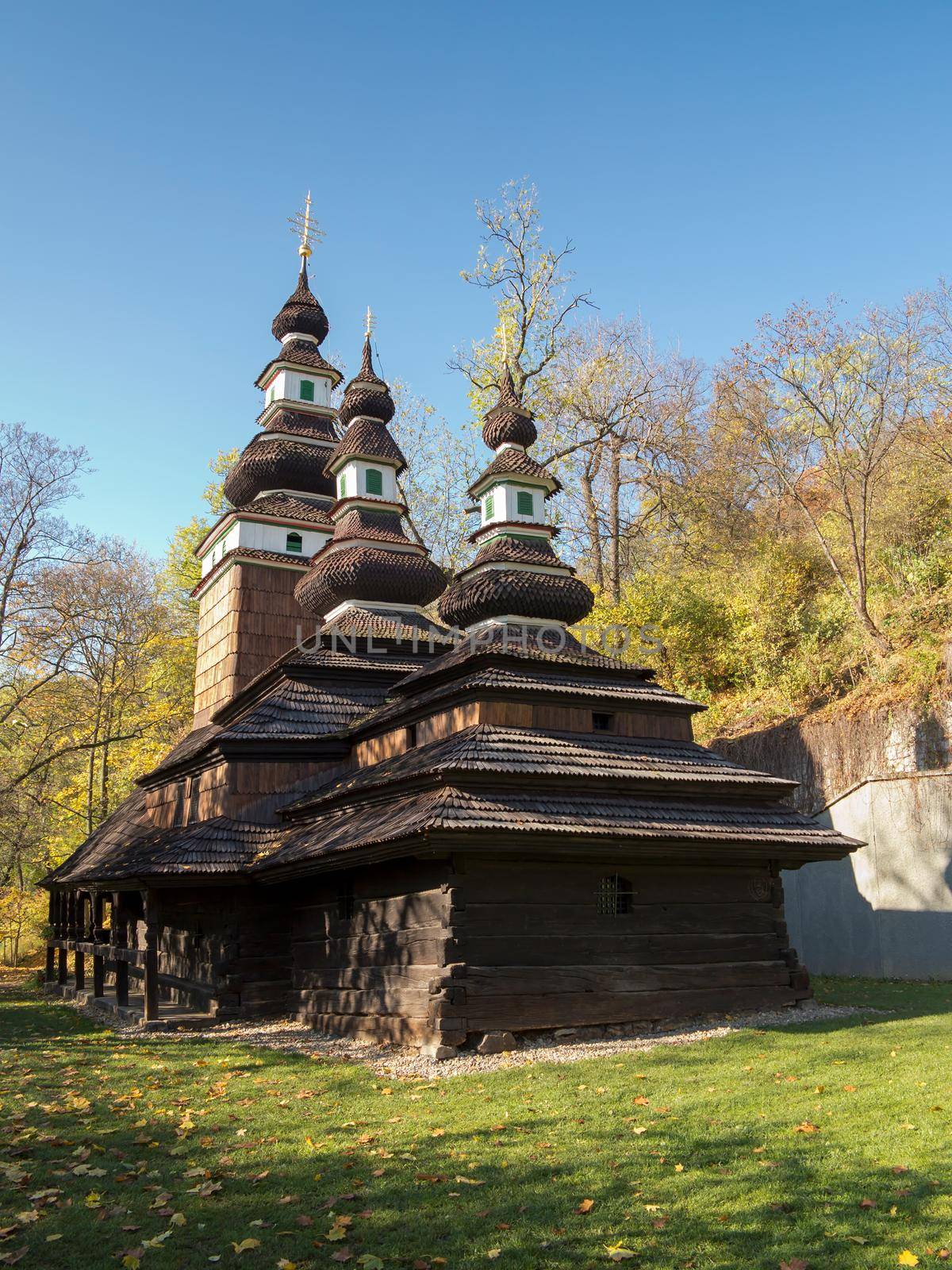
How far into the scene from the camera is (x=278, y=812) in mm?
17031

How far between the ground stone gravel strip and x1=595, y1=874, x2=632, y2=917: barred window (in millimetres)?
1487

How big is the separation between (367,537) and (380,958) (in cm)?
1018

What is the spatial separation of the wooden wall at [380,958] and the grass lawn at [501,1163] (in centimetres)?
138

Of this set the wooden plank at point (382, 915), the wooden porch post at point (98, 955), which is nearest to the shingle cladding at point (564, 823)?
the wooden plank at point (382, 915)

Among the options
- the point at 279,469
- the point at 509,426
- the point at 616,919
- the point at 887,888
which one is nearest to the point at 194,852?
the point at 616,919

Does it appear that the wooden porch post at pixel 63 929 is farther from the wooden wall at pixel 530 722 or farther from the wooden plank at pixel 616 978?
the wooden plank at pixel 616 978

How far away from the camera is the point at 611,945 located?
42.4ft

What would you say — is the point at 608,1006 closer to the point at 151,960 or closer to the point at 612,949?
the point at 612,949

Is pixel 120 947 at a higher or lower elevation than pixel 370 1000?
higher

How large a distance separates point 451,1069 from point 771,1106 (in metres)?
3.75

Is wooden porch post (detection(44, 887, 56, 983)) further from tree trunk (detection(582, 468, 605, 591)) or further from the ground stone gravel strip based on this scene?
tree trunk (detection(582, 468, 605, 591))

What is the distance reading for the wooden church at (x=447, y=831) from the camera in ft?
40.2

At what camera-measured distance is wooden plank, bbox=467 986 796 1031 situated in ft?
38.7

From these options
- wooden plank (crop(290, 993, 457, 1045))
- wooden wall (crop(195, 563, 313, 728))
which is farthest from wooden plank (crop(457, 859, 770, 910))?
wooden wall (crop(195, 563, 313, 728))
